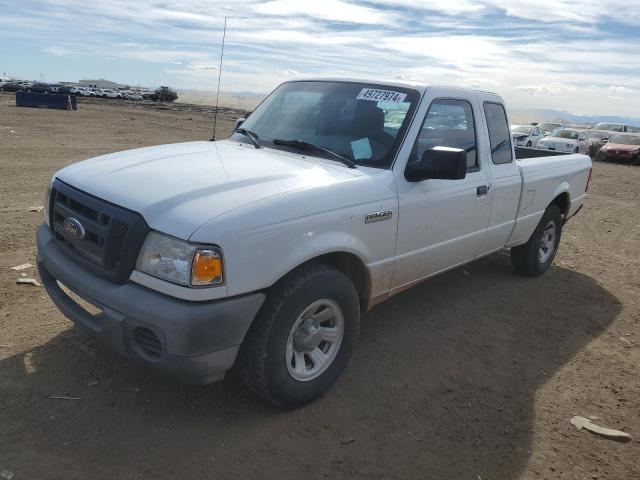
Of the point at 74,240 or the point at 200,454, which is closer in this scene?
the point at 200,454

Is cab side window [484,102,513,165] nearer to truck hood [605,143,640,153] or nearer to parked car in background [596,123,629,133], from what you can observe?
truck hood [605,143,640,153]

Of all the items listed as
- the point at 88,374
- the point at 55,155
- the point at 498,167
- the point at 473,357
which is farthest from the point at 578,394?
the point at 55,155

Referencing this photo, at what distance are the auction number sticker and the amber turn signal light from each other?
197 centimetres

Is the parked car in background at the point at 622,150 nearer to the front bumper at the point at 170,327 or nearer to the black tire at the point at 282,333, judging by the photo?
the black tire at the point at 282,333

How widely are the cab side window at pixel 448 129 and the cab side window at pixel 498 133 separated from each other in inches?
11.4

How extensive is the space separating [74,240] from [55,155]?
34.1 ft

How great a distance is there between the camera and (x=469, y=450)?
3.06 metres

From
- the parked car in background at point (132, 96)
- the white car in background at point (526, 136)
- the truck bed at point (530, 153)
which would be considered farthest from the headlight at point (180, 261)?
the parked car in background at point (132, 96)

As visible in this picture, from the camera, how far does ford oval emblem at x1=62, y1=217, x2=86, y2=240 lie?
9.78 feet

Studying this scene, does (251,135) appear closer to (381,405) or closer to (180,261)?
(180,261)

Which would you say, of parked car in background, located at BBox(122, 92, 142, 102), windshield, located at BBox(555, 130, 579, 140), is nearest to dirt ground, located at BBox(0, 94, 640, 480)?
windshield, located at BBox(555, 130, 579, 140)

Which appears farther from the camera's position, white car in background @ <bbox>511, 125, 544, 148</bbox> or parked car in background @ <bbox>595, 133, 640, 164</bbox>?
white car in background @ <bbox>511, 125, 544, 148</bbox>

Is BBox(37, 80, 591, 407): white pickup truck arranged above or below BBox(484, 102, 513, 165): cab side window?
below

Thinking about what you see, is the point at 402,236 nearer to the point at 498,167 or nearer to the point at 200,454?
the point at 498,167
